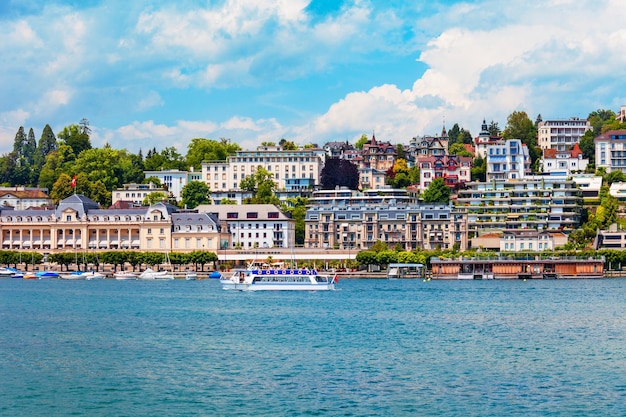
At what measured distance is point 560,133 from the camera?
185 m

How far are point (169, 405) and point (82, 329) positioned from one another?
23198 mm

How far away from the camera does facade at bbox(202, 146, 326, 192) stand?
551 ft

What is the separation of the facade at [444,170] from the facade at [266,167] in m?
16.2

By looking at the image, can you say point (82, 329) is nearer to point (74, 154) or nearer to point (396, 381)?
point (396, 381)

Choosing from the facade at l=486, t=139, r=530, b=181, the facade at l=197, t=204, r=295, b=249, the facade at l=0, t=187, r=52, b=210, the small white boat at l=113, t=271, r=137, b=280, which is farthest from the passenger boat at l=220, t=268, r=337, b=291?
the facade at l=0, t=187, r=52, b=210

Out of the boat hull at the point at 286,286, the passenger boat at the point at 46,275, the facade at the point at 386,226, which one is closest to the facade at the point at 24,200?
the passenger boat at the point at 46,275

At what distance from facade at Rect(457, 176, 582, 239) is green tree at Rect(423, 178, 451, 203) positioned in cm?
303

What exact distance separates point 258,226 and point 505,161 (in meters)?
39.5

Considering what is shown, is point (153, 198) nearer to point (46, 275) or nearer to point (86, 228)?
point (86, 228)

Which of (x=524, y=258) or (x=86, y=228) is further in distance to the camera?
(x=86, y=228)

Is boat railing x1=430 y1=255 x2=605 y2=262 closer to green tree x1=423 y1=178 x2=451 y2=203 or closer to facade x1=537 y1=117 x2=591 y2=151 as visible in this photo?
green tree x1=423 y1=178 x2=451 y2=203

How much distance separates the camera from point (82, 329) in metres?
58.6

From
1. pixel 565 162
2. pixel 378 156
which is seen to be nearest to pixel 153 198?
pixel 378 156

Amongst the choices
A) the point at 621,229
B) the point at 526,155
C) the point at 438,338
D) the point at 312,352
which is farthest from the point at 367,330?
the point at 526,155
